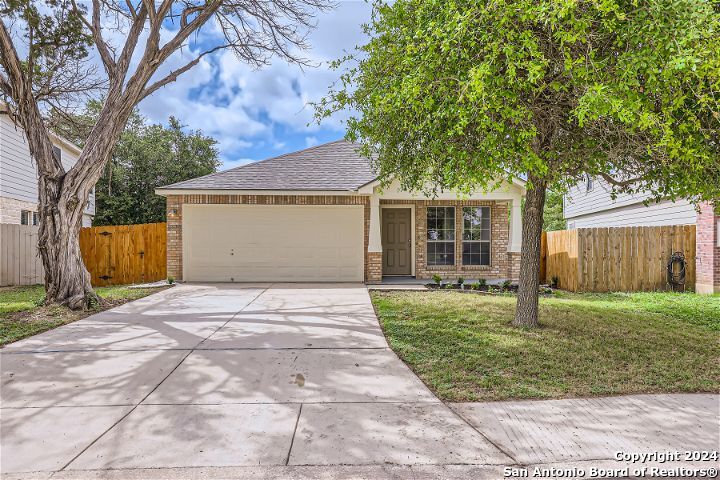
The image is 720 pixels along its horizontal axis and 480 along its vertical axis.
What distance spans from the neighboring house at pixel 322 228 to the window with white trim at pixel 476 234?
0.10 feet

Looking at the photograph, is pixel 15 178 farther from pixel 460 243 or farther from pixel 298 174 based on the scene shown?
pixel 460 243

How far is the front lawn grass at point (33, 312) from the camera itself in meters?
6.12

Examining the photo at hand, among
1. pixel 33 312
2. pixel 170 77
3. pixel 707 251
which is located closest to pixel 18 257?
pixel 33 312

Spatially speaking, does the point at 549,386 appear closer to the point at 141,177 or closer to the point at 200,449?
the point at 200,449

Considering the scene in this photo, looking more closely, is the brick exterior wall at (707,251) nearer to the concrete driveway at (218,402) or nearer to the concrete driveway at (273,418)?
the concrete driveway at (273,418)

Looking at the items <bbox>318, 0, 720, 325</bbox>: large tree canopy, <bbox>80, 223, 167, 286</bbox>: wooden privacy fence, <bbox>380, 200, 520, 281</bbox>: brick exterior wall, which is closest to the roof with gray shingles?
<bbox>380, 200, 520, 281</bbox>: brick exterior wall

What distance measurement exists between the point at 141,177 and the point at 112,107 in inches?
612

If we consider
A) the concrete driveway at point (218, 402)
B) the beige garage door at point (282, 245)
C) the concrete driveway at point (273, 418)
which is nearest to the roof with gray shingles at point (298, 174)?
the beige garage door at point (282, 245)

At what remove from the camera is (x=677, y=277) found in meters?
10.2

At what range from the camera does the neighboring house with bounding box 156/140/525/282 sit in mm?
11664

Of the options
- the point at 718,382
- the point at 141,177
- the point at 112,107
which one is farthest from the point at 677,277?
the point at 141,177

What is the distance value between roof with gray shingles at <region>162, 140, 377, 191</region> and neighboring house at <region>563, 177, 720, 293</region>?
20.1 feet

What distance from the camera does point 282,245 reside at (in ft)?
39.2

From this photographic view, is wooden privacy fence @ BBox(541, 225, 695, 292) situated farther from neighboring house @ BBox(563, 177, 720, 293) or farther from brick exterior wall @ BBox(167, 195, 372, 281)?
brick exterior wall @ BBox(167, 195, 372, 281)
